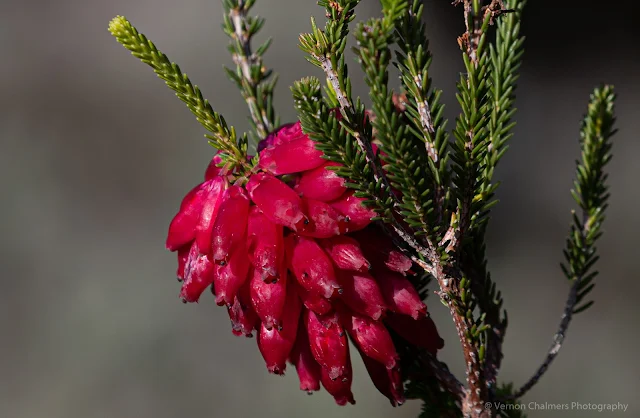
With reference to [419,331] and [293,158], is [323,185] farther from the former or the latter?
[419,331]

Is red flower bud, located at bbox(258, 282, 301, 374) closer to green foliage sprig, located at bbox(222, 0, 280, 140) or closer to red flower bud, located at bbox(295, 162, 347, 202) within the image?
red flower bud, located at bbox(295, 162, 347, 202)

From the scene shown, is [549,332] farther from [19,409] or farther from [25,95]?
[25,95]

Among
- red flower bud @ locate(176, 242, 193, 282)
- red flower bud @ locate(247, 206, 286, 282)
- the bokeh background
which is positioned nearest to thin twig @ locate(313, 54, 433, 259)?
red flower bud @ locate(247, 206, 286, 282)

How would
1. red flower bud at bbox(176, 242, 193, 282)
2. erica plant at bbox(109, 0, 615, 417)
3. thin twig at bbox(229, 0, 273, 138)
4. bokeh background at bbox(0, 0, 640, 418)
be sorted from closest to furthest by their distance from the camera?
erica plant at bbox(109, 0, 615, 417) → red flower bud at bbox(176, 242, 193, 282) → thin twig at bbox(229, 0, 273, 138) → bokeh background at bbox(0, 0, 640, 418)

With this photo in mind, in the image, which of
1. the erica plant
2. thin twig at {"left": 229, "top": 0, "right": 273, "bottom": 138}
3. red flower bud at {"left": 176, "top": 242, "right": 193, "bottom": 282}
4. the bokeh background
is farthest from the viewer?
the bokeh background

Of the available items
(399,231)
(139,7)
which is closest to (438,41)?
(139,7)

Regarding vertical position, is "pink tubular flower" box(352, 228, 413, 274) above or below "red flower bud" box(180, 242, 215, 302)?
below

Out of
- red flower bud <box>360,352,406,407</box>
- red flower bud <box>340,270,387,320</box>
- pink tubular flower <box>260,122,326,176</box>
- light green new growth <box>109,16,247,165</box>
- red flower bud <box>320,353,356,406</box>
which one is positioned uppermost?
light green new growth <box>109,16,247,165</box>

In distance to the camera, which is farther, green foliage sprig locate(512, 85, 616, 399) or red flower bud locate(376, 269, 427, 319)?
green foliage sprig locate(512, 85, 616, 399)
